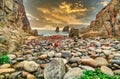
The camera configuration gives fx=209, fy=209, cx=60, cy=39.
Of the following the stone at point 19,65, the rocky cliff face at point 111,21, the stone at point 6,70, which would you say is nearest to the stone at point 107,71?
the stone at point 19,65

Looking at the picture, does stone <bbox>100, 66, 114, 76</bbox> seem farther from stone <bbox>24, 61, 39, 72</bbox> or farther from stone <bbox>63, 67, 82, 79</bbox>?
stone <bbox>24, 61, 39, 72</bbox>

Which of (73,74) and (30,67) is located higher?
(30,67)

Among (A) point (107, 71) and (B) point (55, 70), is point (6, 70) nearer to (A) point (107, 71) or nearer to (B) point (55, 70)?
(B) point (55, 70)

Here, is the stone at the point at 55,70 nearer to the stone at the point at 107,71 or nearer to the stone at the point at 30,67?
the stone at the point at 30,67

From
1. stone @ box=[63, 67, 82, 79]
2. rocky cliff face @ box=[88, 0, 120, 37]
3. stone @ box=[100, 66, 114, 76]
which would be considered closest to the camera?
stone @ box=[63, 67, 82, 79]

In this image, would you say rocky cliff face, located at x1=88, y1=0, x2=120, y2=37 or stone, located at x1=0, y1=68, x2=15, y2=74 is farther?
rocky cliff face, located at x1=88, y1=0, x2=120, y2=37

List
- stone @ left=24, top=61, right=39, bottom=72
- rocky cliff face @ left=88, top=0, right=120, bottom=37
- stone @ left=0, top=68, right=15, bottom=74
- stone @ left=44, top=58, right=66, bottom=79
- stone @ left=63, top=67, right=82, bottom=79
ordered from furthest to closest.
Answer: rocky cliff face @ left=88, top=0, right=120, bottom=37 → stone @ left=24, top=61, right=39, bottom=72 → stone @ left=0, top=68, right=15, bottom=74 → stone @ left=44, top=58, right=66, bottom=79 → stone @ left=63, top=67, right=82, bottom=79

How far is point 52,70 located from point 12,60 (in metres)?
3.19

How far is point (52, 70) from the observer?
816 cm

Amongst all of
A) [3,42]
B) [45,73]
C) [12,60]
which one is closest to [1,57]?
[12,60]

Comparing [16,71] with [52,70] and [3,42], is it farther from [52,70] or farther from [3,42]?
[3,42]

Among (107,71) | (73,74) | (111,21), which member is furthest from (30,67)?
(111,21)

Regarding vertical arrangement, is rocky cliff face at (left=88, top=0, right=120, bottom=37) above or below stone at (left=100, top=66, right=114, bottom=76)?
above

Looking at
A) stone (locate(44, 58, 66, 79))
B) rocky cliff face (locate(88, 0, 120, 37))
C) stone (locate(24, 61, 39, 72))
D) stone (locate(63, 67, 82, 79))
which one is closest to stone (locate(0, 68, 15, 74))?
stone (locate(24, 61, 39, 72))
